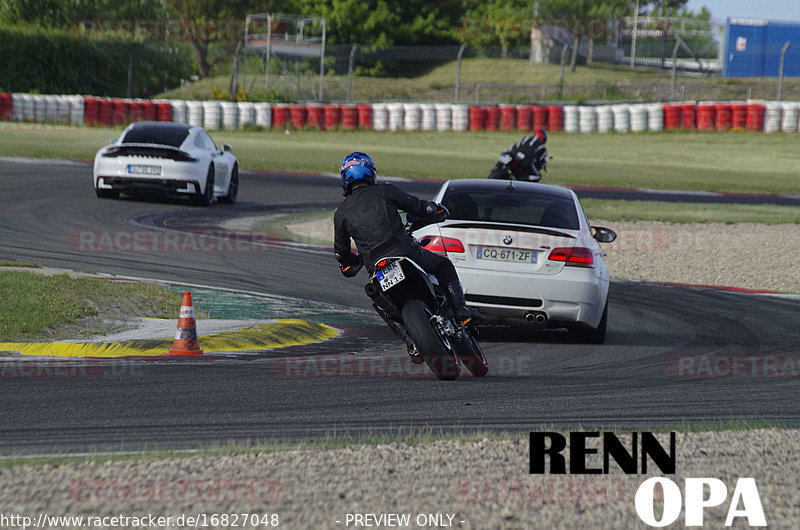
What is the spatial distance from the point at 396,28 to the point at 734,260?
6018 centimetres

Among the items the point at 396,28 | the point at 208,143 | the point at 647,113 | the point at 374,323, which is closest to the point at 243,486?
the point at 374,323

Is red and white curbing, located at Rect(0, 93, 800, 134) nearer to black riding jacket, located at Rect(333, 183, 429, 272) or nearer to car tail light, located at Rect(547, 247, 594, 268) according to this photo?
car tail light, located at Rect(547, 247, 594, 268)

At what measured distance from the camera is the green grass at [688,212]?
20906 millimetres

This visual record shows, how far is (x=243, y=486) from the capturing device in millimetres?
4582

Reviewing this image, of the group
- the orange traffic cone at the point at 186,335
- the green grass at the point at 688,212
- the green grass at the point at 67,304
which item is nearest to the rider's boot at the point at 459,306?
the orange traffic cone at the point at 186,335

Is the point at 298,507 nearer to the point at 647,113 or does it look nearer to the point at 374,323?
the point at 374,323

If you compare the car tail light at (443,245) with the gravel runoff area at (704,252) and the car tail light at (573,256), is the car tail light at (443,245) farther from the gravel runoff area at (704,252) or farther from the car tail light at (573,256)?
the gravel runoff area at (704,252)

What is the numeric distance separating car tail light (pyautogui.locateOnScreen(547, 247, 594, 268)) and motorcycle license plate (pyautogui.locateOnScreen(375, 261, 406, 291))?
219cm
